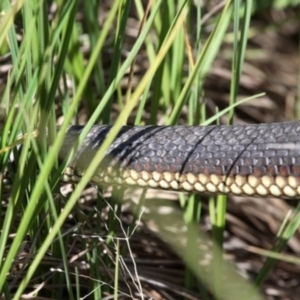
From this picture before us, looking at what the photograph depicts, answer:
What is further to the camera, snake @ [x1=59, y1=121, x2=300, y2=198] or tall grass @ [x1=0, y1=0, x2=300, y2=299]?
snake @ [x1=59, y1=121, x2=300, y2=198]

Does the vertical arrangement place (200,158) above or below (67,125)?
below

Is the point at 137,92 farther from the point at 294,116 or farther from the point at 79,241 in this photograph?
the point at 294,116

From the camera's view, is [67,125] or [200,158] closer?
[67,125]

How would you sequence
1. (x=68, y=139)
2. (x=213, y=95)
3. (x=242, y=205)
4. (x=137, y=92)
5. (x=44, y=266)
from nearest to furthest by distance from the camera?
(x=137, y=92), (x=68, y=139), (x=44, y=266), (x=242, y=205), (x=213, y=95)

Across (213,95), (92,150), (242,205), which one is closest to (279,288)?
(242,205)

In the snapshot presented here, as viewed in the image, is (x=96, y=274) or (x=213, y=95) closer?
(x=96, y=274)
